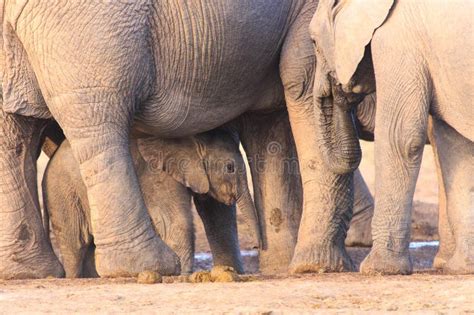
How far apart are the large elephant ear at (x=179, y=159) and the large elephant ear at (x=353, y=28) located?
1660mm

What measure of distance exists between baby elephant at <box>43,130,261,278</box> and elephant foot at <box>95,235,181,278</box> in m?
1.21

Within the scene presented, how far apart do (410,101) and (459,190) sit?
2.06 ft

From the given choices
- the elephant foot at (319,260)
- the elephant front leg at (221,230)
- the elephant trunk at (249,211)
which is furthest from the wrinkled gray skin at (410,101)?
the elephant front leg at (221,230)

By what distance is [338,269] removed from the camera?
11477mm

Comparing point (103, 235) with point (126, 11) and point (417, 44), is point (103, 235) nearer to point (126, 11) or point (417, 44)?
point (126, 11)

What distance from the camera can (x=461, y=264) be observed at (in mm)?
10430

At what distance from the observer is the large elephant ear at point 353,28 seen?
10445 millimetres

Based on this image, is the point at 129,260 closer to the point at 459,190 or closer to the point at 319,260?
the point at 319,260

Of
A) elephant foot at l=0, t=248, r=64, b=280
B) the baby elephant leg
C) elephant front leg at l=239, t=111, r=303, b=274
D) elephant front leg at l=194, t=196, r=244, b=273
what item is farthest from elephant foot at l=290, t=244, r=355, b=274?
the baby elephant leg

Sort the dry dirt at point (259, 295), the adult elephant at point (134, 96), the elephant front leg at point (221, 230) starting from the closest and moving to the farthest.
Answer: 1. the dry dirt at point (259, 295)
2. the adult elephant at point (134, 96)
3. the elephant front leg at point (221, 230)

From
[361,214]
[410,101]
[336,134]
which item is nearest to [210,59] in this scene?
[336,134]

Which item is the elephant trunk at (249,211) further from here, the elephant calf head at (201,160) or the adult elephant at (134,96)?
the adult elephant at (134,96)

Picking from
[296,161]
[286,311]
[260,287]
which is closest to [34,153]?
[296,161]

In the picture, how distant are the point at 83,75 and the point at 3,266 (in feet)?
4.54
